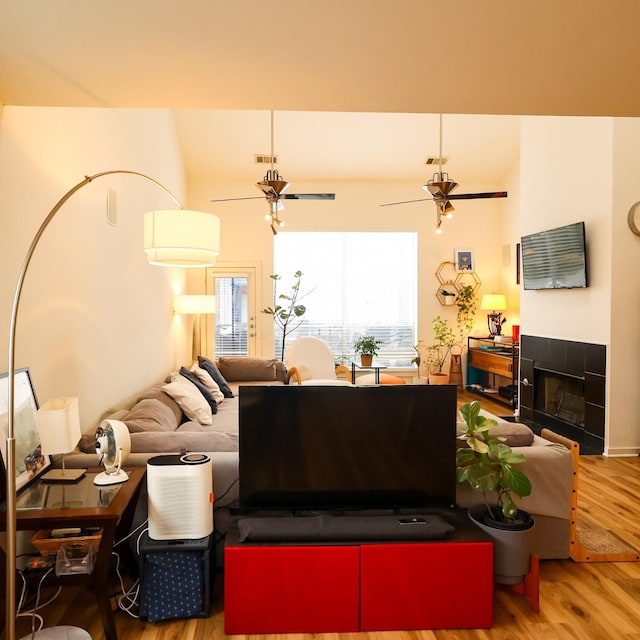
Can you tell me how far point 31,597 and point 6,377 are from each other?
3.42 ft

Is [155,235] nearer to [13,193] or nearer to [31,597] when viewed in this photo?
[13,193]

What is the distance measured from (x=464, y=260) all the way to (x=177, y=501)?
6.94 m

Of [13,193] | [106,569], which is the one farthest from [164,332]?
[106,569]

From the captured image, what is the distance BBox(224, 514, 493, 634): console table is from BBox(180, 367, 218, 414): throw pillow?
2.80 meters

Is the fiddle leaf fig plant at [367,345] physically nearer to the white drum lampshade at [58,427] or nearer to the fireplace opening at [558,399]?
the fireplace opening at [558,399]

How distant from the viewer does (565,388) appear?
5.81 meters

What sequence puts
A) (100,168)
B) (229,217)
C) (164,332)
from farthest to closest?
(229,217)
(164,332)
(100,168)

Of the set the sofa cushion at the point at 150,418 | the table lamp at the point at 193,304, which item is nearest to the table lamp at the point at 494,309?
the table lamp at the point at 193,304

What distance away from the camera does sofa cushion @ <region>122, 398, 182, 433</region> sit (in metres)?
3.15

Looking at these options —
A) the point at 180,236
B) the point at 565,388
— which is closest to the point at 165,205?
the point at 180,236

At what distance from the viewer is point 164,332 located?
19.8 ft

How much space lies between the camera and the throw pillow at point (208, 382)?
541 centimetres

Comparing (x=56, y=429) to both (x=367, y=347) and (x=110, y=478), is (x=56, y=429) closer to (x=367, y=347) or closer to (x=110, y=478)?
(x=110, y=478)

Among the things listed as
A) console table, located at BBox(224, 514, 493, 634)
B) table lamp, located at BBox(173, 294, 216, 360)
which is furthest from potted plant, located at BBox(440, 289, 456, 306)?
console table, located at BBox(224, 514, 493, 634)
